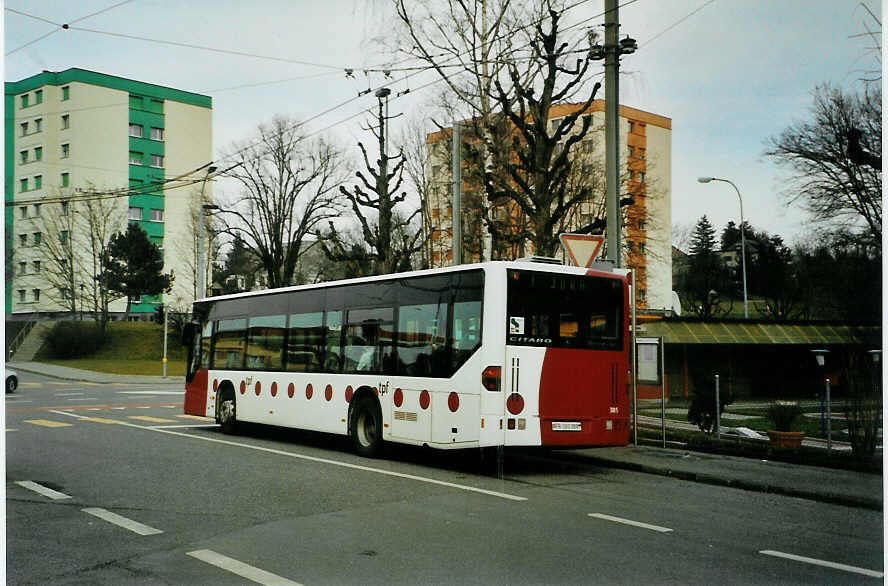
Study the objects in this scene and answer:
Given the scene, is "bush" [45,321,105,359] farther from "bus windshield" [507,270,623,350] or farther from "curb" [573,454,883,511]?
"curb" [573,454,883,511]

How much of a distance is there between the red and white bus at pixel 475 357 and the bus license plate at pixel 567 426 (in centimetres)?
2

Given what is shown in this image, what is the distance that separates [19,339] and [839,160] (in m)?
7.33

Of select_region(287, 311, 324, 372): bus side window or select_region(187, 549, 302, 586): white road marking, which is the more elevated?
select_region(287, 311, 324, 372): bus side window

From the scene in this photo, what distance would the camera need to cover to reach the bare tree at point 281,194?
14312 millimetres

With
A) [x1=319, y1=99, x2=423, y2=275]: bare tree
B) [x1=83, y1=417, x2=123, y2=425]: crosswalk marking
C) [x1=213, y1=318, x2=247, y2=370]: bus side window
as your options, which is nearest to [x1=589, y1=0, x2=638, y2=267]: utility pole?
[x1=213, y1=318, x2=247, y2=370]: bus side window

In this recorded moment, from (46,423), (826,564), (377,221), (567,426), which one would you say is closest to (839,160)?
(826,564)

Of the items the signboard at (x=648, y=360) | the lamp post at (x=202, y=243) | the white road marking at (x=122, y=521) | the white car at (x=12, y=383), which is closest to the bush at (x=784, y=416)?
the signboard at (x=648, y=360)

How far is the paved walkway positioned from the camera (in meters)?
9.91

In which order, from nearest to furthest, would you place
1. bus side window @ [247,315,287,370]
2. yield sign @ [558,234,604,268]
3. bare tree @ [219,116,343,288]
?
yield sign @ [558,234,604,268] < bare tree @ [219,116,343,288] < bus side window @ [247,315,287,370]

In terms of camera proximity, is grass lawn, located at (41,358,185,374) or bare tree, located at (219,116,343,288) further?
bare tree, located at (219,116,343,288)

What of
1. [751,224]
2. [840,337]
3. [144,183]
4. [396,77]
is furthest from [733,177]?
[396,77]

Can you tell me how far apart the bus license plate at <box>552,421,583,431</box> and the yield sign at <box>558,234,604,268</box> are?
2.63 metres

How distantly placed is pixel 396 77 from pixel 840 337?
27.2 feet

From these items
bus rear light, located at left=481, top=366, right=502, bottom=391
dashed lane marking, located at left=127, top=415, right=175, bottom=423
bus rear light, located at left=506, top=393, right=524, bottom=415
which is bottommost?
dashed lane marking, located at left=127, top=415, right=175, bottom=423
